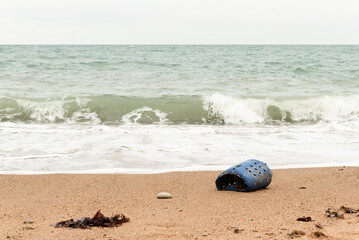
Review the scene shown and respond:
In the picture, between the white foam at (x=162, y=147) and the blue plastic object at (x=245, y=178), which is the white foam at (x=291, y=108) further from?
the blue plastic object at (x=245, y=178)

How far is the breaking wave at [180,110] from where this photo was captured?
9.80 metres

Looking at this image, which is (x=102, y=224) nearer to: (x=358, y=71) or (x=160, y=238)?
(x=160, y=238)

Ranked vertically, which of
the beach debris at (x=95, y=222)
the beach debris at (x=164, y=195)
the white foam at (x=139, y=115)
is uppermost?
the beach debris at (x=95, y=222)

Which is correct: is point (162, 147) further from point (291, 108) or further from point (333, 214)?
point (291, 108)

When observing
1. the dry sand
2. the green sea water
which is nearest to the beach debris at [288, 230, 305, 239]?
the dry sand

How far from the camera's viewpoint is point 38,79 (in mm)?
15148

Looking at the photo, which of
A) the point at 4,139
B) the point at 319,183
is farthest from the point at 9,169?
the point at 319,183

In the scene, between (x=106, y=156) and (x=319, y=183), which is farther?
(x=106, y=156)

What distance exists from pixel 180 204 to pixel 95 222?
2.91 feet

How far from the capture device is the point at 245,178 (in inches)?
156

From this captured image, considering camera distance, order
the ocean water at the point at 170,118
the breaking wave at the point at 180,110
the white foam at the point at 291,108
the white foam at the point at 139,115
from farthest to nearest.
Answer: the white foam at the point at 291,108 < the breaking wave at the point at 180,110 < the white foam at the point at 139,115 < the ocean water at the point at 170,118

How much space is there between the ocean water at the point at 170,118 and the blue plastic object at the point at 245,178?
1.16 metres

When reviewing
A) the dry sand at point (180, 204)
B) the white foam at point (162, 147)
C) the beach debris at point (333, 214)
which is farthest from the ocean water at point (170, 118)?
the beach debris at point (333, 214)

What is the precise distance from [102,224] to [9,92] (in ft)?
34.2
